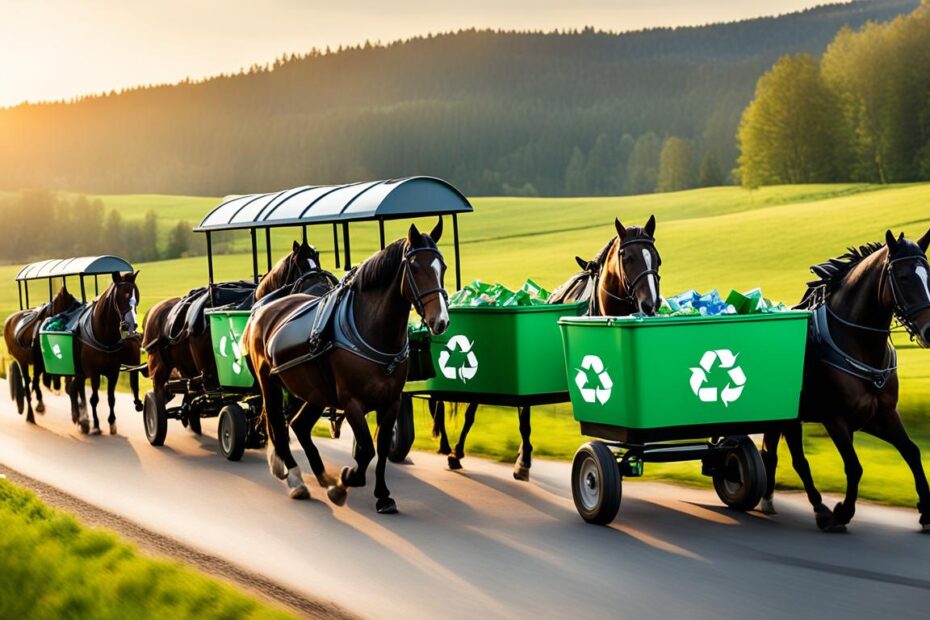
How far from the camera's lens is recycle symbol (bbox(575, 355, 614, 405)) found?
899 cm

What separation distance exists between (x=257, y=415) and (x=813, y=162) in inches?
2998

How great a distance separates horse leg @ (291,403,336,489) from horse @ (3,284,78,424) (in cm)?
926

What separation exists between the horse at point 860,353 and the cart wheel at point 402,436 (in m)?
4.94

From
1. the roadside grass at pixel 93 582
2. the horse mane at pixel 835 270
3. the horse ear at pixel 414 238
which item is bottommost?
the roadside grass at pixel 93 582

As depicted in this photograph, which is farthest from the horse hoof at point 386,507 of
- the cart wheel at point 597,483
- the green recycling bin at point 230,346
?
the green recycling bin at point 230,346

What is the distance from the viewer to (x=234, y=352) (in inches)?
543

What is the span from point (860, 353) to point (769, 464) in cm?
131

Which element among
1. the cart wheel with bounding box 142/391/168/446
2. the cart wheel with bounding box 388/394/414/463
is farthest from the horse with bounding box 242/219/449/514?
the cart wheel with bounding box 142/391/168/446

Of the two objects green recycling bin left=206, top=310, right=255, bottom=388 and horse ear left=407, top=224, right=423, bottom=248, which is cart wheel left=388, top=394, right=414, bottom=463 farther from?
horse ear left=407, top=224, right=423, bottom=248

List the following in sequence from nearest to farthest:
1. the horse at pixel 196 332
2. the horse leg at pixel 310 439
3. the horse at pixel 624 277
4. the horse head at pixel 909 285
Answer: the horse head at pixel 909 285
the horse at pixel 624 277
the horse leg at pixel 310 439
the horse at pixel 196 332

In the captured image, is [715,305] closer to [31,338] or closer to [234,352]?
[234,352]

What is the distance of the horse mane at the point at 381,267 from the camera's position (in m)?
10.2

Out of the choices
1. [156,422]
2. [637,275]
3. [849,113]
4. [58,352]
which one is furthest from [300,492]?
[849,113]

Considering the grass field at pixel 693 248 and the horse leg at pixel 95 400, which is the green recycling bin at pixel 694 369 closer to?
the grass field at pixel 693 248
